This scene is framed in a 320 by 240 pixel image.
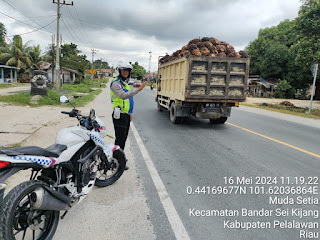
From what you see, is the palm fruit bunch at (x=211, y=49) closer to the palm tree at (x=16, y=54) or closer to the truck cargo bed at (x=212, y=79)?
the truck cargo bed at (x=212, y=79)

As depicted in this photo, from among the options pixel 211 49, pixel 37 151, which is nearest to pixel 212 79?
pixel 211 49

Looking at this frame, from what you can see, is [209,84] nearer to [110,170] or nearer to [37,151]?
[110,170]

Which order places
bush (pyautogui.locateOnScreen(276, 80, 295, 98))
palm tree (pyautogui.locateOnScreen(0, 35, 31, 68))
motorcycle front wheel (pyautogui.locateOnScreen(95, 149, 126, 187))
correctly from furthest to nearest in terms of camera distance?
palm tree (pyautogui.locateOnScreen(0, 35, 31, 68))
bush (pyautogui.locateOnScreen(276, 80, 295, 98))
motorcycle front wheel (pyautogui.locateOnScreen(95, 149, 126, 187))

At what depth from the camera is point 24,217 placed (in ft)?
7.39

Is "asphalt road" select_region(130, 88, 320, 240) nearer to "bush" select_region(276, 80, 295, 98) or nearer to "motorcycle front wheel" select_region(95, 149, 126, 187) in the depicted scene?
"motorcycle front wheel" select_region(95, 149, 126, 187)

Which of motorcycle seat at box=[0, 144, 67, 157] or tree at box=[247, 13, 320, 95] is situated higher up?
tree at box=[247, 13, 320, 95]

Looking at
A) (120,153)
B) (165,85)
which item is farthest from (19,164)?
(165,85)

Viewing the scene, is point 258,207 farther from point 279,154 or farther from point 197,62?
point 197,62

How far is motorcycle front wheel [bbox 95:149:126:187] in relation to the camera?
381cm

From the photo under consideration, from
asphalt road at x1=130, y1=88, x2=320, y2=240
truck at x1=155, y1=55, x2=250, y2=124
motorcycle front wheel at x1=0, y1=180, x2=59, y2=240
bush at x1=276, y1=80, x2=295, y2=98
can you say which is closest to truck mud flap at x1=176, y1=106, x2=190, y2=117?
truck at x1=155, y1=55, x2=250, y2=124

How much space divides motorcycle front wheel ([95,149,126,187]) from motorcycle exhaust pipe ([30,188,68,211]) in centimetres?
127

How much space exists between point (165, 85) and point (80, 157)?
8197mm

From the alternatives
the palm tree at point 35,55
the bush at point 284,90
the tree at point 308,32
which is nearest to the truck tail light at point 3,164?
the tree at point 308,32

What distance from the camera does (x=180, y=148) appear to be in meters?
6.17
